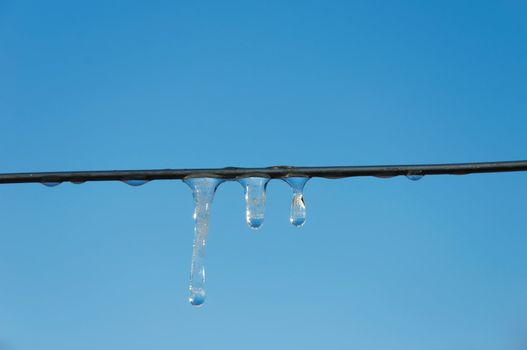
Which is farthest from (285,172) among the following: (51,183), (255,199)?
(51,183)

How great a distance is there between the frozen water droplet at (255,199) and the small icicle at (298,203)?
0.12 metres

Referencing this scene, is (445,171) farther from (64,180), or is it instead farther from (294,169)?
(64,180)

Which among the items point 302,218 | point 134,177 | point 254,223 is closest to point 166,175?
point 134,177

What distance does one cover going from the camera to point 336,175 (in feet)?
7.75

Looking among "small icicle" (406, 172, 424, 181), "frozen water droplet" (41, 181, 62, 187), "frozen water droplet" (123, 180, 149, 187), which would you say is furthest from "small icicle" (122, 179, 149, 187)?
"small icicle" (406, 172, 424, 181)

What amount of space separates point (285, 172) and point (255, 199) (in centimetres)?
21

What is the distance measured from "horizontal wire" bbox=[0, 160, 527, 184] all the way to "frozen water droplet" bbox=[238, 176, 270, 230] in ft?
0.12

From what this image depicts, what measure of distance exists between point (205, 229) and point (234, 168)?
17.4 inches

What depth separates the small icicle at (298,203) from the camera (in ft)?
7.88

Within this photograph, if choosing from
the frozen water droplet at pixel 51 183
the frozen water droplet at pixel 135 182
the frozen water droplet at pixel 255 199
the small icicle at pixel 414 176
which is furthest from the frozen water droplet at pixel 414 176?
the frozen water droplet at pixel 51 183

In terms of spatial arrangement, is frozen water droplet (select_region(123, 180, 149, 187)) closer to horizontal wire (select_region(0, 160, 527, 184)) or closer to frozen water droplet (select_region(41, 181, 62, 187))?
horizontal wire (select_region(0, 160, 527, 184))

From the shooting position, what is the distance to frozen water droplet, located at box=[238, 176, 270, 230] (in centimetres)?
240

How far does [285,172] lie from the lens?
93.1 inches

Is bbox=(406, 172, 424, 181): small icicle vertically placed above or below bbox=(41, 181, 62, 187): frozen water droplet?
below
